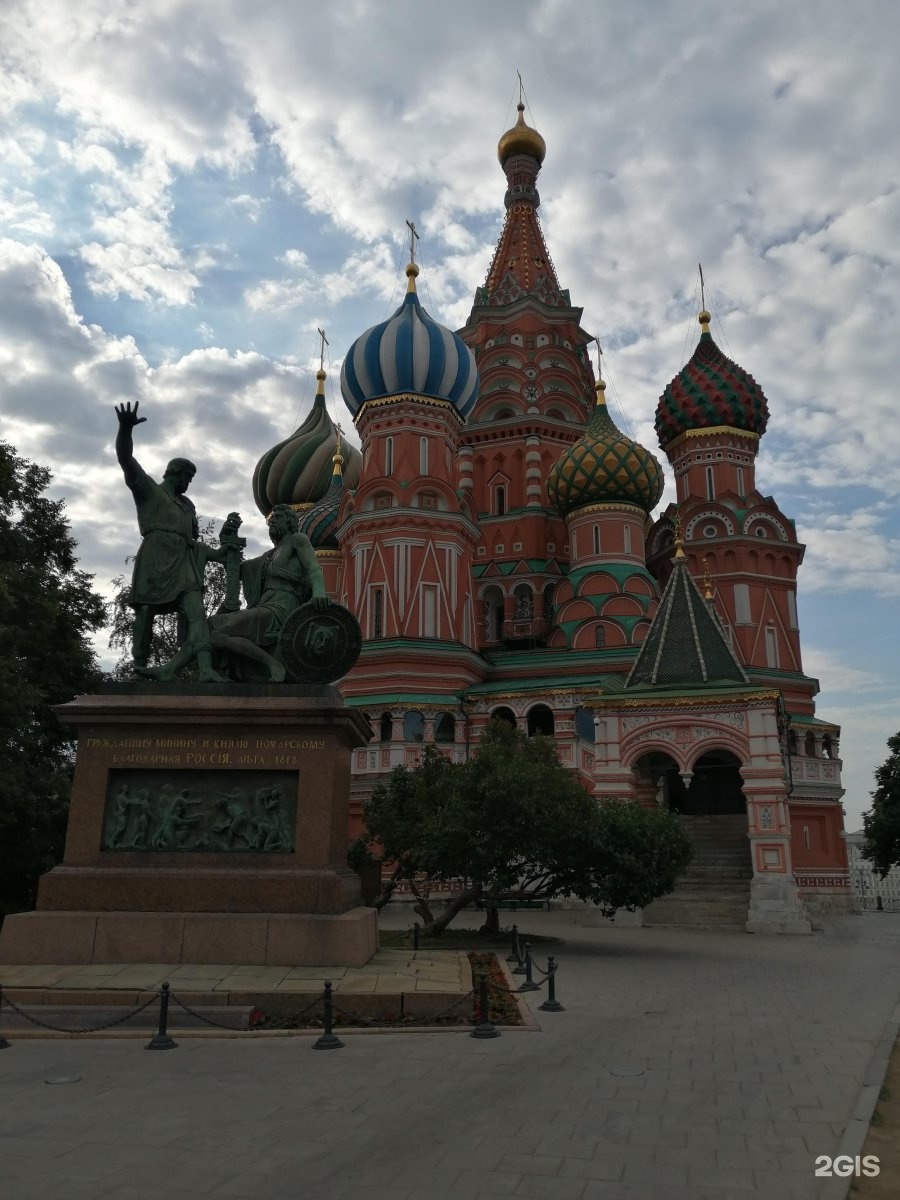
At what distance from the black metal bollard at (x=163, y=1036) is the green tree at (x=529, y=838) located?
8677 mm

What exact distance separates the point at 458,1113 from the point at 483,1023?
7.80 feet

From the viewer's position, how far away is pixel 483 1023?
827 cm

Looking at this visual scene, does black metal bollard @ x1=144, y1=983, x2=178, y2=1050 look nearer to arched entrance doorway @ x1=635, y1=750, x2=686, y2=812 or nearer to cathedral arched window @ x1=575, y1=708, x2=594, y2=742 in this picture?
arched entrance doorway @ x1=635, y1=750, x2=686, y2=812

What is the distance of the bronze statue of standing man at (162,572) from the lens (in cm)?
1131

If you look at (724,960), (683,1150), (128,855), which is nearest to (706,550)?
(724,960)

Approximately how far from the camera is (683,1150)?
17.7ft

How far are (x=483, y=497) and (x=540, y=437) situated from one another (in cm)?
352

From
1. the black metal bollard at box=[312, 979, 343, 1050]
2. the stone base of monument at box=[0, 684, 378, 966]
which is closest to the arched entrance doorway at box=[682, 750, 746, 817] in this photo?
the stone base of monument at box=[0, 684, 378, 966]

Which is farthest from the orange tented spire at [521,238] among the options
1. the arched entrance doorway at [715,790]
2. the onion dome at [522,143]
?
the arched entrance doorway at [715,790]

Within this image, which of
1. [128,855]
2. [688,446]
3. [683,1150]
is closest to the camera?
[683,1150]

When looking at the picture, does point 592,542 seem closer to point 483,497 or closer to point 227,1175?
point 483,497

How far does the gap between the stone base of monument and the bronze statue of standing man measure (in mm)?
671

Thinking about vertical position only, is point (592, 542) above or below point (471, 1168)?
above

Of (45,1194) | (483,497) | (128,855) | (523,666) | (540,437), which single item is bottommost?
(45,1194)
